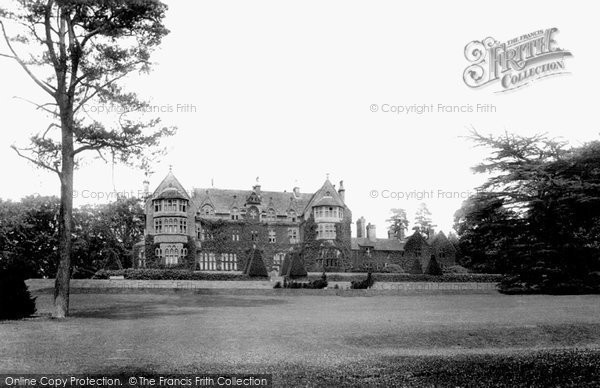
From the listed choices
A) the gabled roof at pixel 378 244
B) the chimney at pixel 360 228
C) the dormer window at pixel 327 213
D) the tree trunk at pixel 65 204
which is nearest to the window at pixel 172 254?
the dormer window at pixel 327 213

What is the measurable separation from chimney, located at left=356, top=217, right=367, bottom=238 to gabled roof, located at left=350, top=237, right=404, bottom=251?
100 cm

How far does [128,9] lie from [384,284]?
27801 millimetres

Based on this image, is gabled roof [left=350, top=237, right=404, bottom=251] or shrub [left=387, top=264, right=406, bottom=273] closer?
shrub [left=387, top=264, right=406, bottom=273]

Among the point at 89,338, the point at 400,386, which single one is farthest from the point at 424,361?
the point at 89,338

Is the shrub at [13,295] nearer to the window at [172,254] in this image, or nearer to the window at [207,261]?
the window at [172,254]

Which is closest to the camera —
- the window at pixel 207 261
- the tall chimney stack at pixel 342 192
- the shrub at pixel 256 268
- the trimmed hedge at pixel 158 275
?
the trimmed hedge at pixel 158 275

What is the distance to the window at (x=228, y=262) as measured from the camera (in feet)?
179

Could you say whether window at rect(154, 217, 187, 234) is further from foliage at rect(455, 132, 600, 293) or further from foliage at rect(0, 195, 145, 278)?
foliage at rect(455, 132, 600, 293)

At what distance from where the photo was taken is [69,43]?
19.5 metres

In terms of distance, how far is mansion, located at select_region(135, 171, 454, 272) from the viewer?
50562 millimetres

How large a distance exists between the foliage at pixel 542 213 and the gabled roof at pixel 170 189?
26.3 metres

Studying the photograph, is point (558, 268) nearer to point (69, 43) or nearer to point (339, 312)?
point (339, 312)

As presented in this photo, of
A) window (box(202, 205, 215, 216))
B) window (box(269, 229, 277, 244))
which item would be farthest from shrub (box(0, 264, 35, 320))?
window (box(269, 229, 277, 244))

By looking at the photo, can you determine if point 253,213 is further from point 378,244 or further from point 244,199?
point 378,244
